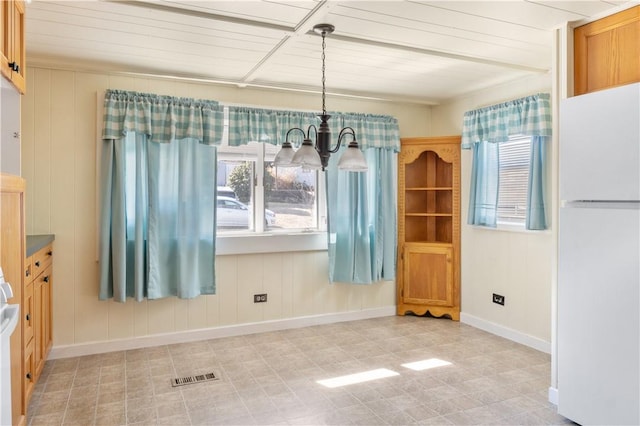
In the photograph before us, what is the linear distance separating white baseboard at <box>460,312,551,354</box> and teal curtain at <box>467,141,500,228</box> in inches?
37.6

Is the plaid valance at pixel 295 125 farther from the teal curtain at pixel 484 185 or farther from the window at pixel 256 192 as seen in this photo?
the teal curtain at pixel 484 185

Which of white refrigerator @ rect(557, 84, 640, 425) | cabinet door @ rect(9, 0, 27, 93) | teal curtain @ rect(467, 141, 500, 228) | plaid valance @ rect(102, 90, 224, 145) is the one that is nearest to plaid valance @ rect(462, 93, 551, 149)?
teal curtain @ rect(467, 141, 500, 228)

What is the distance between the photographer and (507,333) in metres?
4.07

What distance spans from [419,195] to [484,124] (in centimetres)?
111

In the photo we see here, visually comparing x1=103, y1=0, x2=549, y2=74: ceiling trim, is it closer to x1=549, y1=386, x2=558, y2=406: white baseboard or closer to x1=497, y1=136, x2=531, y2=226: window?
x1=497, y1=136, x2=531, y2=226: window

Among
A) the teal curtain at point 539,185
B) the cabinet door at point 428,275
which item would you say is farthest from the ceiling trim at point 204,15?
the cabinet door at point 428,275

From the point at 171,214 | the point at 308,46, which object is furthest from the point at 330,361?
the point at 308,46

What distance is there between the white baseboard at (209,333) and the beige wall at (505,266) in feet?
3.04

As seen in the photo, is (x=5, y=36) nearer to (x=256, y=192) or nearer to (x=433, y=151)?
(x=256, y=192)

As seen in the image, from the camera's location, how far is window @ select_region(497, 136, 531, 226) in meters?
3.96

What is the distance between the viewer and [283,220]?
4434 millimetres

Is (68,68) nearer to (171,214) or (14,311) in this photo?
(171,214)

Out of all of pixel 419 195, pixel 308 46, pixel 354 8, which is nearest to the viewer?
pixel 354 8

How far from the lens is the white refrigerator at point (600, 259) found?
2117 millimetres
